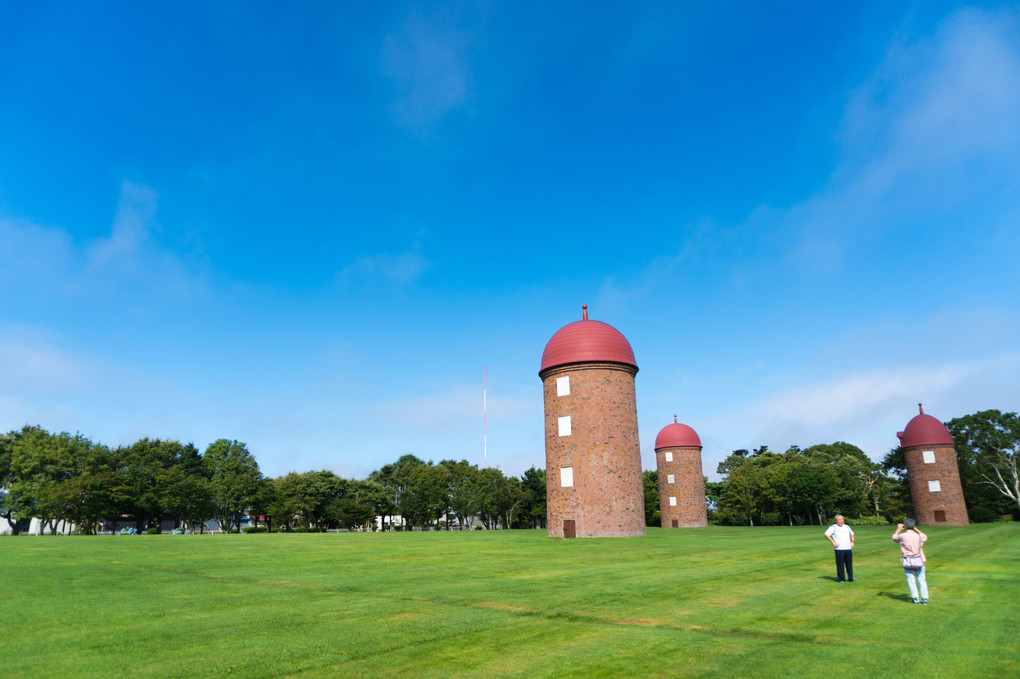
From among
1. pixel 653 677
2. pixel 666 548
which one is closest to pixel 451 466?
pixel 666 548

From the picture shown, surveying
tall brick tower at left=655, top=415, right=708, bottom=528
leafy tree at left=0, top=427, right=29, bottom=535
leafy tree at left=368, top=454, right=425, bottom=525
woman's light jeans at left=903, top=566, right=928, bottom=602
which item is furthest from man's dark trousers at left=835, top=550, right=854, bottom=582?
leafy tree at left=0, top=427, right=29, bottom=535

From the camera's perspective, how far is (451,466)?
8138cm

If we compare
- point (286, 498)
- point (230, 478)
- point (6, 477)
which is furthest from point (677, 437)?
point (6, 477)

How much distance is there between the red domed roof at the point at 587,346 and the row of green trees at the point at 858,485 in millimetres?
43193

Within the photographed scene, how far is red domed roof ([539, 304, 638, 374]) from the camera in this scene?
39.5 meters

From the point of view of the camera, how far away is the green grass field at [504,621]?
275 inches

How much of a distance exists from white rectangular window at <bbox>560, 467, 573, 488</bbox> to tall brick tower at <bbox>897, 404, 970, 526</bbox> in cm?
4082

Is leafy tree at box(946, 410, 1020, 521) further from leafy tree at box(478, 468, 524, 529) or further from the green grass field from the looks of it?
the green grass field

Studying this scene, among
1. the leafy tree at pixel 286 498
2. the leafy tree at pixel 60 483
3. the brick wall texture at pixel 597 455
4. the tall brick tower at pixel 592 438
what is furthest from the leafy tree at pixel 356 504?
the tall brick tower at pixel 592 438

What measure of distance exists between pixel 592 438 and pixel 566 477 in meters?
3.27

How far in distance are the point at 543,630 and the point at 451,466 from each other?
244 ft

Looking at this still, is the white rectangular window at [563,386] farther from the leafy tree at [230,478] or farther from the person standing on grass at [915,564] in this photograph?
the leafy tree at [230,478]

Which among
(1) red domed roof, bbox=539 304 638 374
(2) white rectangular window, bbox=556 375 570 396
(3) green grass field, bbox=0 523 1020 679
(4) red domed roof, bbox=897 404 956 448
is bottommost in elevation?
(3) green grass field, bbox=0 523 1020 679

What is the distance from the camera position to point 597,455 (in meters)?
38.2
